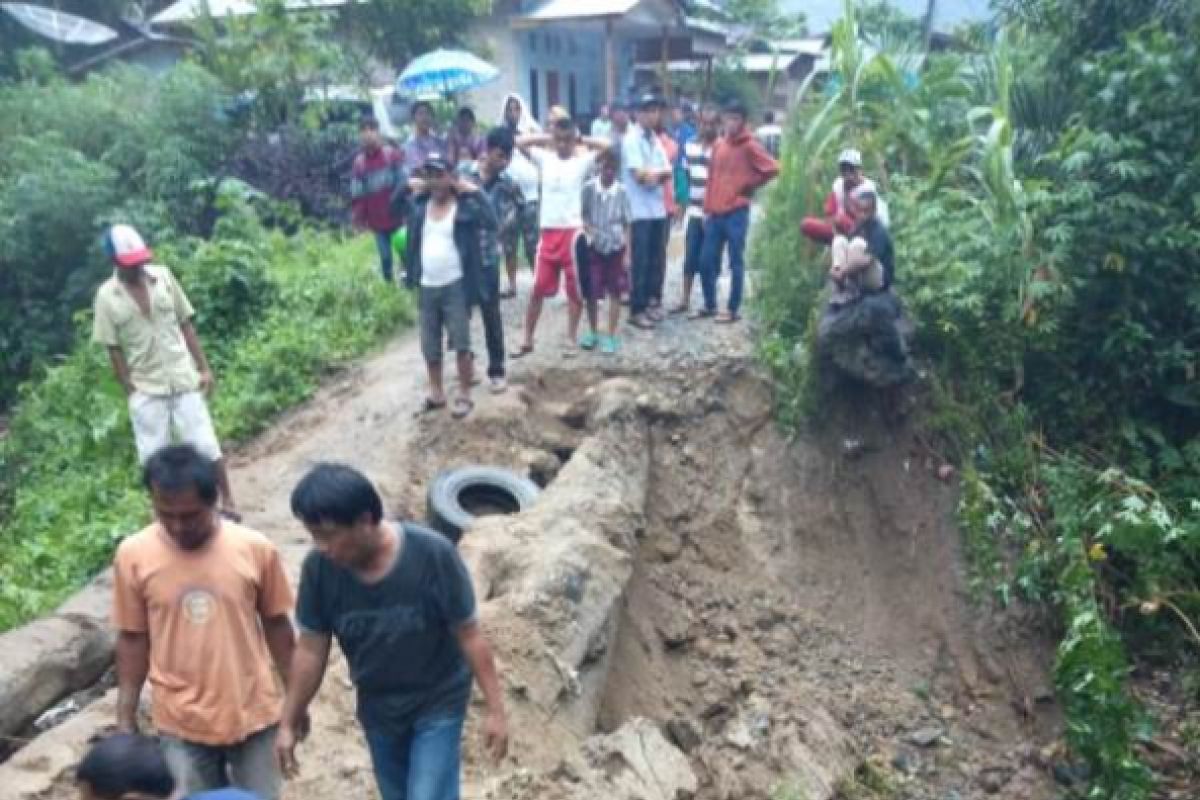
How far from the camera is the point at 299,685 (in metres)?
3.63

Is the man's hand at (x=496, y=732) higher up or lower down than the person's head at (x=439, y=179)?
lower down

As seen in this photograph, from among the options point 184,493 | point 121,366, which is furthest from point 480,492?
point 184,493

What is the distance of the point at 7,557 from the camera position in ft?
24.7

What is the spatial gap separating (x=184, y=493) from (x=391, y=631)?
719 mm

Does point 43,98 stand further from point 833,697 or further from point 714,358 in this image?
point 833,697

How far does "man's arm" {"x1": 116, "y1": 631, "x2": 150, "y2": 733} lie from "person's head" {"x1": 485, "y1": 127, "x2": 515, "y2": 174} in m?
5.71

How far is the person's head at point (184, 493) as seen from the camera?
3.37 metres

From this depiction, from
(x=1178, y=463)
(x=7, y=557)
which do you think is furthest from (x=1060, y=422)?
(x=7, y=557)

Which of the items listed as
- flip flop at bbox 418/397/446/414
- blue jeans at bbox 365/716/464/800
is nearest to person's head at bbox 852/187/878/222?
flip flop at bbox 418/397/446/414

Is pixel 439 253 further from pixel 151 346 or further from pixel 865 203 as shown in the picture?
pixel 865 203

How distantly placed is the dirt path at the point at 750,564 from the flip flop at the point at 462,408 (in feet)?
0.22

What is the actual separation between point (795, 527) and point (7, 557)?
17.5 feet

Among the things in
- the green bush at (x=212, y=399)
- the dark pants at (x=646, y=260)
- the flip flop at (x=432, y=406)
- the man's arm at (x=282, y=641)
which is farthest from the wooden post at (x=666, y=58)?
the man's arm at (x=282, y=641)

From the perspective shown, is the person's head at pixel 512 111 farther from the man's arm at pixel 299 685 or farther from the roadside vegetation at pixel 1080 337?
the man's arm at pixel 299 685
